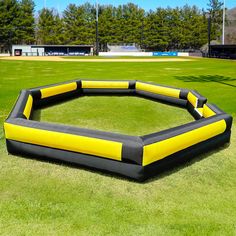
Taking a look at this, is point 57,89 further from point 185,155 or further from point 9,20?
point 9,20

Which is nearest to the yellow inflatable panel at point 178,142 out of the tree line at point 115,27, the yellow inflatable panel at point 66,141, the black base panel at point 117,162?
the black base panel at point 117,162

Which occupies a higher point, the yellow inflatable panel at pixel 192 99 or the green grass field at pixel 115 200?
the yellow inflatable panel at pixel 192 99

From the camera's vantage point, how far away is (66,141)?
17.5 ft

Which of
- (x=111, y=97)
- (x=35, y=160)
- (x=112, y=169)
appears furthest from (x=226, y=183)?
(x=111, y=97)

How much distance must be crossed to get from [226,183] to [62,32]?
87139 mm

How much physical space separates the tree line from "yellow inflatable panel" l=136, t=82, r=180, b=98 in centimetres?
7454

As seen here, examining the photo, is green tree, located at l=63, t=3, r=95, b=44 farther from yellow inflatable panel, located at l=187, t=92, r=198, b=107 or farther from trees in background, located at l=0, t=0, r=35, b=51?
yellow inflatable panel, located at l=187, t=92, r=198, b=107

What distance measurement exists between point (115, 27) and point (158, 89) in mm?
78240

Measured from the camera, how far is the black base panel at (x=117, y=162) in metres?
4.98

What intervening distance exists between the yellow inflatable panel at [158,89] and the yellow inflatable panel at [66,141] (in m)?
6.27

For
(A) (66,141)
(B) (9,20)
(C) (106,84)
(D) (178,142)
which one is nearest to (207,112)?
(D) (178,142)

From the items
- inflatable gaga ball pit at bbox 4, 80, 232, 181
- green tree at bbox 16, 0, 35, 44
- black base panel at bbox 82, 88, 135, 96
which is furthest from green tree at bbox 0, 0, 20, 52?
inflatable gaga ball pit at bbox 4, 80, 232, 181

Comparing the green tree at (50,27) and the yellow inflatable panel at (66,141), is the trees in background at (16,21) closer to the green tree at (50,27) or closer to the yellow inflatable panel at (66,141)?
the green tree at (50,27)

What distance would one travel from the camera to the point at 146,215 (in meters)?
4.15
